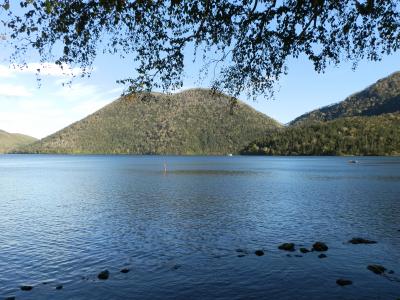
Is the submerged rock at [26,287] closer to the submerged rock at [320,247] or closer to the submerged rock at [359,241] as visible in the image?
the submerged rock at [320,247]

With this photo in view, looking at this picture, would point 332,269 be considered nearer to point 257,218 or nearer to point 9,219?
point 257,218

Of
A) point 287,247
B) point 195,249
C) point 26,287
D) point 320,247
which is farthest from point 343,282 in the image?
point 26,287

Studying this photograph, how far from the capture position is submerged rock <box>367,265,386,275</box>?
2806 centimetres

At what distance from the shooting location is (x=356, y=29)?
1723 centimetres

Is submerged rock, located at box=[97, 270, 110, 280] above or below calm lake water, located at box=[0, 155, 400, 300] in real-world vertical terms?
above

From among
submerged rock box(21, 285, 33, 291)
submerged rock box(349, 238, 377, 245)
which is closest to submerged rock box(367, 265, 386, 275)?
submerged rock box(349, 238, 377, 245)

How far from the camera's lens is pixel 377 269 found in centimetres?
2833

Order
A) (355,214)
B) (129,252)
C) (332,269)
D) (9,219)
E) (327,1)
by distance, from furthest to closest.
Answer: (355,214), (9,219), (129,252), (332,269), (327,1)

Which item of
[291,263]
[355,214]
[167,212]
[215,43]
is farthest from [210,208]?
[215,43]

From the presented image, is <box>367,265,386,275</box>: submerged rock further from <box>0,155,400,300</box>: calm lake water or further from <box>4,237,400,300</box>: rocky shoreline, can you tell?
<box>0,155,400,300</box>: calm lake water

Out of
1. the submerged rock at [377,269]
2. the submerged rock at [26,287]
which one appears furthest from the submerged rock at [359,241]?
the submerged rock at [26,287]

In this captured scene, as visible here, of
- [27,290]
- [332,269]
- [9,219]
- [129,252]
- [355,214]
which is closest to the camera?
[27,290]

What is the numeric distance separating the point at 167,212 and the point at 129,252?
24477 millimetres

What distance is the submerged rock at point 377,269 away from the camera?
2806 centimetres
